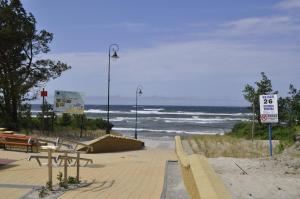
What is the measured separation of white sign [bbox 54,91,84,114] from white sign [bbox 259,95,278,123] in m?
13.2

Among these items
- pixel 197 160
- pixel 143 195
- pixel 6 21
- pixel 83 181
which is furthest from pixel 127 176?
pixel 6 21

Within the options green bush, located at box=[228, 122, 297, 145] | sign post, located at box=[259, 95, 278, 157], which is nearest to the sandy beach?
sign post, located at box=[259, 95, 278, 157]

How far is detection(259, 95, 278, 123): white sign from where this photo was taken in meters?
19.5

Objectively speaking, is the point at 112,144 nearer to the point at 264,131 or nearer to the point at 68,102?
the point at 68,102

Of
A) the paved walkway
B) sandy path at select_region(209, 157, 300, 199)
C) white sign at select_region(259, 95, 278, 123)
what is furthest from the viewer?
white sign at select_region(259, 95, 278, 123)

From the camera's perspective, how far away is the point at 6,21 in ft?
100

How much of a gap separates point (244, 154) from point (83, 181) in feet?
40.9

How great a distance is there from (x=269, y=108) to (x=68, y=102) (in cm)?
1385

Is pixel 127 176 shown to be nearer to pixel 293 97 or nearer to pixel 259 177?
pixel 259 177

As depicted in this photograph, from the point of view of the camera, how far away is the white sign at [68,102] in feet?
97.6

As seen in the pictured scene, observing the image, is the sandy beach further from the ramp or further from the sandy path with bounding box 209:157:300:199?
the ramp

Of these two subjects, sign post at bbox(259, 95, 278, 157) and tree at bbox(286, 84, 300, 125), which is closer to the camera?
sign post at bbox(259, 95, 278, 157)

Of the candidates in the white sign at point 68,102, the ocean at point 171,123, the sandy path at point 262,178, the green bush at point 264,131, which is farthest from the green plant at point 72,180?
the ocean at point 171,123

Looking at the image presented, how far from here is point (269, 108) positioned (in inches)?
772
